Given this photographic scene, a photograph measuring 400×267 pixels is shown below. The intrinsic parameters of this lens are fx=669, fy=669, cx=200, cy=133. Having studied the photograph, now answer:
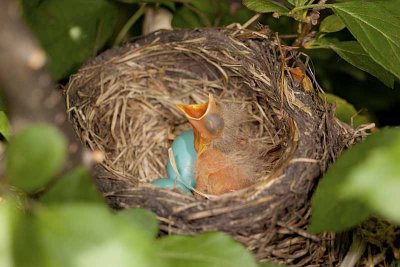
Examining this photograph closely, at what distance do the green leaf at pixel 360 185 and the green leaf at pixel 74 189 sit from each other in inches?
9.8

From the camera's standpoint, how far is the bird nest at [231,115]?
3.70 feet

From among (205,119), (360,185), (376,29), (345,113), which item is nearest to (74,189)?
(360,185)

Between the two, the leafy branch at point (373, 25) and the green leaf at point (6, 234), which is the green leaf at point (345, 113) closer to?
the leafy branch at point (373, 25)

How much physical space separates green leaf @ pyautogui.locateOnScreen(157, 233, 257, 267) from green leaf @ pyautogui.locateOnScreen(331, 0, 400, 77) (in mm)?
488

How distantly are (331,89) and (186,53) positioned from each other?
510 millimetres

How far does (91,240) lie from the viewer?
545 millimetres

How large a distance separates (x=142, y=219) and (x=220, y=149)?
861mm

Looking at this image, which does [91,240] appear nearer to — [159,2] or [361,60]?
[361,60]

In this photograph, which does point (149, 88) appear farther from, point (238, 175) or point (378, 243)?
point (378, 243)

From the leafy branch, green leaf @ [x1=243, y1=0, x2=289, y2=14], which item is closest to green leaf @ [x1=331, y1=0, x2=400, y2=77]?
the leafy branch

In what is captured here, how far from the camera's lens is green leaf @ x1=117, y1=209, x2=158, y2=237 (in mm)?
794

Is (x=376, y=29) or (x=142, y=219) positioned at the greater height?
(x=376, y=29)

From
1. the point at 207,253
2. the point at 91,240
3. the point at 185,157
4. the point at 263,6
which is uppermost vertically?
the point at 263,6

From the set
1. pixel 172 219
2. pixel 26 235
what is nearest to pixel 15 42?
pixel 26 235
